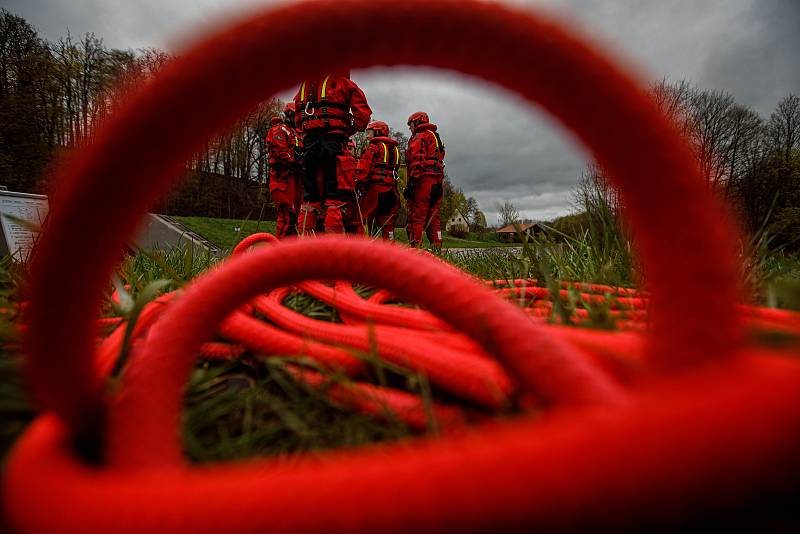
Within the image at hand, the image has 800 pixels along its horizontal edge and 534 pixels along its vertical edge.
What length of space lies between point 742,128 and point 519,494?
13334 mm

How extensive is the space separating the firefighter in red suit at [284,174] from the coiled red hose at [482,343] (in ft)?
17.8

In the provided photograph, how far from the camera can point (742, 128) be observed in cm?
984

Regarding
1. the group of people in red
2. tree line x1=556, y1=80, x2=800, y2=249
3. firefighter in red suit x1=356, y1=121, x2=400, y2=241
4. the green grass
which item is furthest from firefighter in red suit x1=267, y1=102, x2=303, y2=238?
tree line x1=556, y1=80, x2=800, y2=249

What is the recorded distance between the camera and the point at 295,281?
569 millimetres

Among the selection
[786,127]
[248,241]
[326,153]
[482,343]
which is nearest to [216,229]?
[326,153]

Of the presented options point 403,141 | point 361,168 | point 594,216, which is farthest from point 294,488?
point 403,141

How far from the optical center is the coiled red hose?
7.7 inches

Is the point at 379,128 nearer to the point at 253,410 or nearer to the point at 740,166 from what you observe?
the point at 740,166

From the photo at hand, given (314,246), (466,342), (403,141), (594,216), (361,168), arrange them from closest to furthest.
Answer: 1. (314,246)
2. (466,342)
3. (594,216)
4. (361,168)
5. (403,141)

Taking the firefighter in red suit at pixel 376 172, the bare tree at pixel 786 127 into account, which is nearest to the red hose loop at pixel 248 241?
the firefighter in red suit at pixel 376 172

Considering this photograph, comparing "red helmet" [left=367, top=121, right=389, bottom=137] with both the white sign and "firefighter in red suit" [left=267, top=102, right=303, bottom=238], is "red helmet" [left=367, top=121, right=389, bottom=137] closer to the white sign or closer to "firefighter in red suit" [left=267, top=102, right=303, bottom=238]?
"firefighter in red suit" [left=267, top=102, right=303, bottom=238]

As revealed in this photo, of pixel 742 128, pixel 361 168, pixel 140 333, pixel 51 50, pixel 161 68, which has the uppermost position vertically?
pixel 51 50

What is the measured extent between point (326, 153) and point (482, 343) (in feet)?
13.9

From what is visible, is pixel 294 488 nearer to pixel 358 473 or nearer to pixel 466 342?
pixel 358 473
